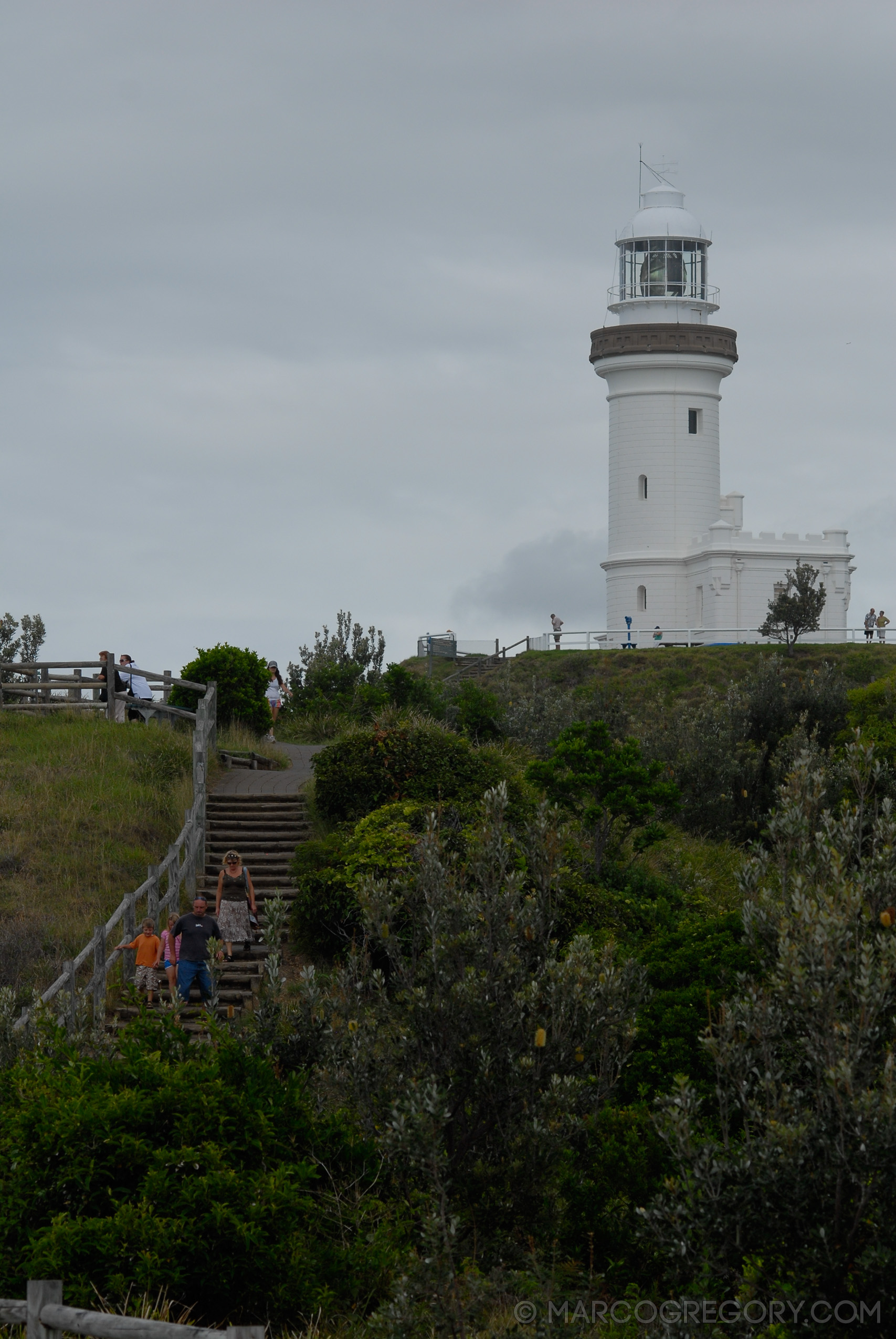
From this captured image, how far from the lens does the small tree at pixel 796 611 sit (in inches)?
1972

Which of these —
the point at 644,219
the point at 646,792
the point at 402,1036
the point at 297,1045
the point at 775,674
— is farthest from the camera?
the point at 644,219

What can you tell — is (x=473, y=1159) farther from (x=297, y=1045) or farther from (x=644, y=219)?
(x=644, y=219)

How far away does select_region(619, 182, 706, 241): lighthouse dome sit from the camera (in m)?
56.0

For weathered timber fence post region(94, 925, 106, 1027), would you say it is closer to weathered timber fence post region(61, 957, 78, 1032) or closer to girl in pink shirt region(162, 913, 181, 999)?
girl in pink shirt region(162, 913, 181, 999)

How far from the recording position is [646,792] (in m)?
22.1

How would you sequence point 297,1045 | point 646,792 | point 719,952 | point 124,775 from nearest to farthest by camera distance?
point 297,1045 < point 719,952 < point 646,792 < point 124,775

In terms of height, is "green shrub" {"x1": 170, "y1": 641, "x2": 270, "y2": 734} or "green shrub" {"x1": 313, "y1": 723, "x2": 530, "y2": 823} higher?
"green shrub" {"x1": 170, "y1": 641, "x2": 270, "y2": 734}

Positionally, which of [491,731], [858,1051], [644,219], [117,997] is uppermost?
[644,219]

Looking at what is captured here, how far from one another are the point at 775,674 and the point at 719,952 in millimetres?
21338

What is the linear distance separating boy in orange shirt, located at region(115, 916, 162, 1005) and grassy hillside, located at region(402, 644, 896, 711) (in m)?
29.3

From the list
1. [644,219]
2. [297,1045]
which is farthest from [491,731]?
[644,219]

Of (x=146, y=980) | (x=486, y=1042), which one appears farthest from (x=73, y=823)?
(x=486, y=1042)

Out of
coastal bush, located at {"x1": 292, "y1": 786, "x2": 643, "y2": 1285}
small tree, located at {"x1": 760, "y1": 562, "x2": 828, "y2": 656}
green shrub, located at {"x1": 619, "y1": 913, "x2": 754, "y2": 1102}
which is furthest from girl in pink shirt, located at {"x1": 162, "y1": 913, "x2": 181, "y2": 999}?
small tree, located at {"x1": 760, "y1": 562, "x2": 828, "y2": 656}

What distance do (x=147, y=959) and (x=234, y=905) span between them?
69.4 inches
